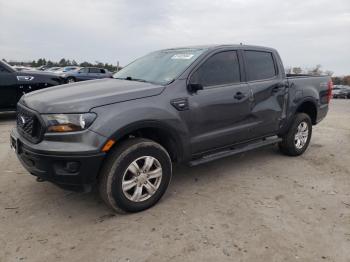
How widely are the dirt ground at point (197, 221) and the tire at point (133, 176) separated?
0.50ft

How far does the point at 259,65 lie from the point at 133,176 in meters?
2.56

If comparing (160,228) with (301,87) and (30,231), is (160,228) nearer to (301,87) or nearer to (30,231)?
(30,231)

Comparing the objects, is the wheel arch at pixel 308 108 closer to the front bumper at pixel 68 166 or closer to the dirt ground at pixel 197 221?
the dirt ground at pixel 197 221

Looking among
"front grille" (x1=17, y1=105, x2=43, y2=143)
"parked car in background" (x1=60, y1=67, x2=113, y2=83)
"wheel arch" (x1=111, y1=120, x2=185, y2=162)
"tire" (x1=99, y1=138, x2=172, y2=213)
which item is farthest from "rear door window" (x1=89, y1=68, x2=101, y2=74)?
"tire" (x1=99, y1=138, x2=172, y2=213)

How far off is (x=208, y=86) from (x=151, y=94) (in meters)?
0.82

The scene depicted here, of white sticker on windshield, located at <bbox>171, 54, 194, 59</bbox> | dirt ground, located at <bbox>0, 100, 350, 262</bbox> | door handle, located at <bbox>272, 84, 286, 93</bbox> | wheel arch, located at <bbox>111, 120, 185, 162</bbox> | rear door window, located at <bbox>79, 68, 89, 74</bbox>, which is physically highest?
rear door window, located at <bbox>79, 68, 89, 74</bbox>

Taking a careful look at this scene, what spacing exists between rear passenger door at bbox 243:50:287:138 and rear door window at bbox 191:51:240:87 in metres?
0.26

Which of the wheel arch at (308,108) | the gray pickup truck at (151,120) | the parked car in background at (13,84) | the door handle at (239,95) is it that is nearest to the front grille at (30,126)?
the gray pickup truck at (151,120)

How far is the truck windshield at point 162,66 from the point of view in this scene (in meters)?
3.68

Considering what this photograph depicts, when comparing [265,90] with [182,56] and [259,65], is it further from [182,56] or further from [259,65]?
[182,56]

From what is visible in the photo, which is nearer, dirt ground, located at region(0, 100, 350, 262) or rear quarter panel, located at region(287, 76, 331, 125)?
dirt ground, located at region(0, 100, 350, 262)

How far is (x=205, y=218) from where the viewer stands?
3146 mm

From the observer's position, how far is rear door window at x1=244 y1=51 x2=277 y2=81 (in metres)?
4.36

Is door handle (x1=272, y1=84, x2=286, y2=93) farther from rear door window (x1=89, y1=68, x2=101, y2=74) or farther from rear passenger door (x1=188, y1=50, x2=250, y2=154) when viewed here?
rear door window (x1=89, y1=68, x2=101, y2=74)
